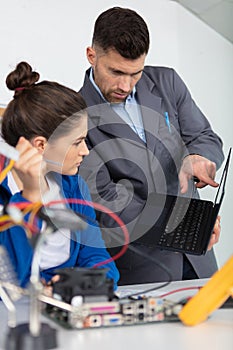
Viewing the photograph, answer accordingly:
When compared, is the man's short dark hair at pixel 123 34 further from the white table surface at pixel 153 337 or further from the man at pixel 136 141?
the white table surface at pixel 153 337

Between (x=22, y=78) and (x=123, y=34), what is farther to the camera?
(x=123, y=34)

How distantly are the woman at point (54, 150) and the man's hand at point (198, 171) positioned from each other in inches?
12.9

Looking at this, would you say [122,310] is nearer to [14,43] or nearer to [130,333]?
[130,333]

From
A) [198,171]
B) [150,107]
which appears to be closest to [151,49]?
[150,107]

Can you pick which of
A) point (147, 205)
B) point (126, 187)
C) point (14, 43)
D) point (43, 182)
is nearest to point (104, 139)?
point (126, 187)

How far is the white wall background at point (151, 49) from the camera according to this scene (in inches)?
85.4

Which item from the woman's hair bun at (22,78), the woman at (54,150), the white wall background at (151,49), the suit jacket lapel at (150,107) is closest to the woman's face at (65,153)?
the woman at (54,150)

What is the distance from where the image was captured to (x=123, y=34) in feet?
4.66

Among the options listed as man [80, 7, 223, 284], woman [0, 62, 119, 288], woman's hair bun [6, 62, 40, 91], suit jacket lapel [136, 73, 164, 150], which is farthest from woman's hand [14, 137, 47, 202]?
suit jacket lapel [136, 73, 164, 150]

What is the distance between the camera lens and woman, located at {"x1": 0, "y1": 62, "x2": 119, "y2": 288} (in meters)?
1.13

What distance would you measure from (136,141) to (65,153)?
0.40 metres

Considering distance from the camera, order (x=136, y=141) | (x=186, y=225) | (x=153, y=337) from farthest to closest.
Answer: (x=136, y=141) < (x=186, y=225) < (x=153, y=337)

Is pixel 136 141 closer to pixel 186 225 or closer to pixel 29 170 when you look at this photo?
pixel 186 225

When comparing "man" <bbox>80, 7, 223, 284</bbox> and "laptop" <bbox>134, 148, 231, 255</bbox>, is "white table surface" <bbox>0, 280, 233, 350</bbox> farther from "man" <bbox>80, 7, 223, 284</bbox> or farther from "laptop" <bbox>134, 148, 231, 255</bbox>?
"man" <bbox>80, 7, 223, 284</bbox>
